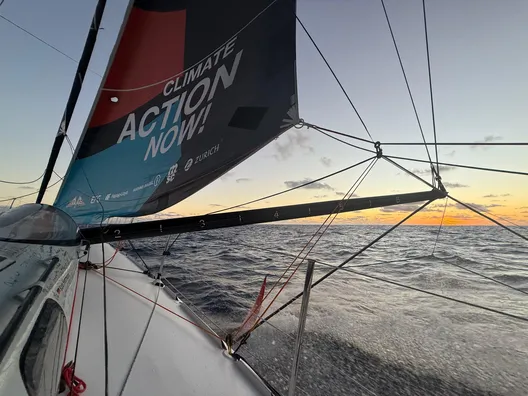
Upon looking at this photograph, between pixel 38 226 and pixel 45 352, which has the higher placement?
pixel 38 226

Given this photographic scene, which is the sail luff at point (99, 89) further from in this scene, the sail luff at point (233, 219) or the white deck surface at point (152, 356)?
the white deck surface at point (152, 356)

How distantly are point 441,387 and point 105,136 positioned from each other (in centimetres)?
390

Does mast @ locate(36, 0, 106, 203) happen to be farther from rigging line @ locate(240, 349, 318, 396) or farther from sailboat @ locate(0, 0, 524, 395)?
rigging line @ locate(240, 349, 318, 396)

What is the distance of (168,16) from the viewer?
77.5 inches

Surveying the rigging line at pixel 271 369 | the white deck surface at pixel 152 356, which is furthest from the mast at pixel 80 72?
the rigging line at pixel 271 369

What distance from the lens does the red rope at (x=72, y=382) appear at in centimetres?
136

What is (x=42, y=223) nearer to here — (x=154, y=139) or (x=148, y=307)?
(x=154, y=139)

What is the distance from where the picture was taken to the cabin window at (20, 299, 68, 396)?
2.65 feet

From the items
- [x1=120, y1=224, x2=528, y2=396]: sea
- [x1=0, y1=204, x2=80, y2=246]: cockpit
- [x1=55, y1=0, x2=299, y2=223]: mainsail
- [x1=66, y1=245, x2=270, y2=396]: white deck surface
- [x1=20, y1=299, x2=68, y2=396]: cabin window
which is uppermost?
[x1=55, y1=0, x2=299, y2=223]: mainsail

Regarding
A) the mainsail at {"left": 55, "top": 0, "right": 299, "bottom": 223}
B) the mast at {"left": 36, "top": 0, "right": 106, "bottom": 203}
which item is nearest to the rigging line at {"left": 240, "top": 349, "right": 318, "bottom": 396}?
the mainsail at {"left": 55, "top": 0, "right": 299, "bottom": 223}

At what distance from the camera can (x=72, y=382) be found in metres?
1.35

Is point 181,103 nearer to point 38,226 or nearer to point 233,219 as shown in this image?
point 233,219

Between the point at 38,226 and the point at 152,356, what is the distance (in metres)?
1.26

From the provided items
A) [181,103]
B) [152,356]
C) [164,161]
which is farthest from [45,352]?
[181,103]
